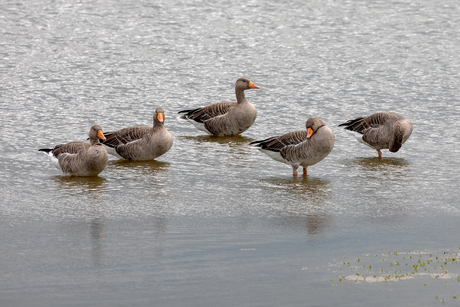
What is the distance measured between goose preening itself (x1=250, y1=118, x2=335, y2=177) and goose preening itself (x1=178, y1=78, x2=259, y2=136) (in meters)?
3.04

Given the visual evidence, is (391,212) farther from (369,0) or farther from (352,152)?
(369,0)

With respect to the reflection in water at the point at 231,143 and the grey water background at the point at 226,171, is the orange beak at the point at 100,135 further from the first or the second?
the reflection in water at the point at 231,143

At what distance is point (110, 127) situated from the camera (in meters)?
14.3

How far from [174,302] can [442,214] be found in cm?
460

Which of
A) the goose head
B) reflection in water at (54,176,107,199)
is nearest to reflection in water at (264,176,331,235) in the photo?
the goose head

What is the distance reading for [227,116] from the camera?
48.4 feet

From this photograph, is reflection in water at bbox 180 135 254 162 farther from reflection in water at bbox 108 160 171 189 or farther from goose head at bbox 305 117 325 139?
goose head at bbox 305 117 325 139

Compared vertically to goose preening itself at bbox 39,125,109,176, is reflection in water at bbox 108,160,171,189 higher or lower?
lower

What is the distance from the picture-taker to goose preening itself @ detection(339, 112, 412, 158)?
481 inches

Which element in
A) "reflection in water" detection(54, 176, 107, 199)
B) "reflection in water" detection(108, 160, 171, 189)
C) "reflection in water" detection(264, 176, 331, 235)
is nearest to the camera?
"reflection in water" detection(264, 176, 331, 235)

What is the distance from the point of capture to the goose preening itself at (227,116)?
14.7m

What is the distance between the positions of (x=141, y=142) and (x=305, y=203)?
4037 millimetres

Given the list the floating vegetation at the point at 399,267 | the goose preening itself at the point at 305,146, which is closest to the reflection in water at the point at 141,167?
the goose preening itself at the point at 305,146

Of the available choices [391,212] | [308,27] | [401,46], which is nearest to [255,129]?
[391,212]
